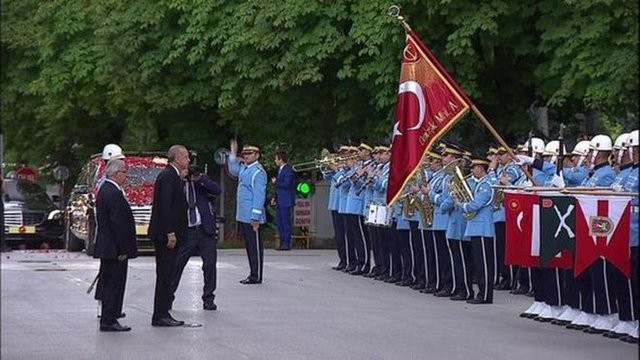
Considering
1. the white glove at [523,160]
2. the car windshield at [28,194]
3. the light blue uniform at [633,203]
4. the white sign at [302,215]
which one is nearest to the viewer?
the light blue uniform at [633,203]

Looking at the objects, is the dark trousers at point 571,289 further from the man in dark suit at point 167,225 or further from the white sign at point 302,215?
the white sign at point 302,215

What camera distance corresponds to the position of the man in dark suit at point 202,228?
16750mm

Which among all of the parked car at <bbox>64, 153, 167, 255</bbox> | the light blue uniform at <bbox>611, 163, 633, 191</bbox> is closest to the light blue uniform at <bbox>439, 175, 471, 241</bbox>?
the light blue uniform at <bbox>611, 163, 633, 191</bbox>

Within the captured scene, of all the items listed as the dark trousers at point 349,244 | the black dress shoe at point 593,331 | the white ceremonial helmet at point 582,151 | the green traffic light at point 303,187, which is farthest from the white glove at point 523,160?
the green traffic light at point 303,187

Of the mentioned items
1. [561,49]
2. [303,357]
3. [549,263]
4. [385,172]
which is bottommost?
[303,357]

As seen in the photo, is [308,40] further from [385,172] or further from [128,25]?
[385,172]

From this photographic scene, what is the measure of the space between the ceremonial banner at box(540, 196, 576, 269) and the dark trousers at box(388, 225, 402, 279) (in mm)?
6099

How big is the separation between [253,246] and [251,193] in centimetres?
78

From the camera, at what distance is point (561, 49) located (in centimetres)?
2673

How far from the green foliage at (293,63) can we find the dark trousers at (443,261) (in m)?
5.76

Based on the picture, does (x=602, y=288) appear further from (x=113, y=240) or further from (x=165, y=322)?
(x=113, y=240)

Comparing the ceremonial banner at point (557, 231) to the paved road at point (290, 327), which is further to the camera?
the ceremonial banner at point (557, 231)

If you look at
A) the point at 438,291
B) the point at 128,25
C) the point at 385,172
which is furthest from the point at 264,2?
the point at 438,291

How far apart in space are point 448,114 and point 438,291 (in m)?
3.55
